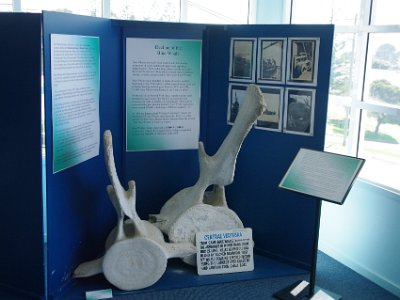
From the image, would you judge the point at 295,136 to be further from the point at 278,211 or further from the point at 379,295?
the point at 379,295

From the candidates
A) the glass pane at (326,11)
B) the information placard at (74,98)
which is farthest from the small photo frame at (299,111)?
the information placard at (74,98)

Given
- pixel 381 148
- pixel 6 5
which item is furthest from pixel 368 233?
pixel 6 5

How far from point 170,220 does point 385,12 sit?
1.99 metres

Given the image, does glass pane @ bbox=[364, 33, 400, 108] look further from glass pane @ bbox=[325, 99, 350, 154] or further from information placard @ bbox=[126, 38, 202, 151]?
information placard @ bbox=[126, 38, 202, 151]

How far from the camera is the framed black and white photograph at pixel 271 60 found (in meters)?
3.08

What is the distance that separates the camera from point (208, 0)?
4918mm

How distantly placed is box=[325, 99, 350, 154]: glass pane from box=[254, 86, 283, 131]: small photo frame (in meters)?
0.64

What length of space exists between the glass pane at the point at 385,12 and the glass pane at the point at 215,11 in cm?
183

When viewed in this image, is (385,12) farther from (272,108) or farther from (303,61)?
(272,108)

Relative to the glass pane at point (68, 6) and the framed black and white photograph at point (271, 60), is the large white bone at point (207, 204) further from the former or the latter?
the glass pane at point (68, 6)

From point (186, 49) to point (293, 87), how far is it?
74 centimetres

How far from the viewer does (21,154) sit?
2576 mm

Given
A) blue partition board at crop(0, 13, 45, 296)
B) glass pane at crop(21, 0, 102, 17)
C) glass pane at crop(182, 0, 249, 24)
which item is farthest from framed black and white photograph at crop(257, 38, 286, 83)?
glass pane at crop(21, 0, 102, 17)

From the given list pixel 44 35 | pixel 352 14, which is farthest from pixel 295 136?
pixel 44 35
